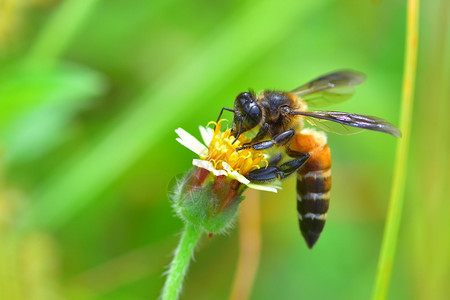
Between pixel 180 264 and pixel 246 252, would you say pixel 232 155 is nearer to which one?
pixel 180 264

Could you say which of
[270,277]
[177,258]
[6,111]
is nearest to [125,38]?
[6,111]

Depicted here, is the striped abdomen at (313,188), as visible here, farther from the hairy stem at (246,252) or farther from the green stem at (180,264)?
the hairy stem at (246,252)

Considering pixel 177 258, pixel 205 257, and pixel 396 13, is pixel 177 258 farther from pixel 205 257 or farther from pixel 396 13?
pixel 396 13

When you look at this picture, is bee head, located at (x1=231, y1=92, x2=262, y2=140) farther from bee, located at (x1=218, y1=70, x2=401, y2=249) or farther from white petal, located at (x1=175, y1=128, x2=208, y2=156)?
white petal, located at (x1=175, y1=128, x2=208, y2=156)

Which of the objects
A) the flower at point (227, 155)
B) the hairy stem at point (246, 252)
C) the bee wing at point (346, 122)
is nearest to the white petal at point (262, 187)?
the flower at point (227, 155)

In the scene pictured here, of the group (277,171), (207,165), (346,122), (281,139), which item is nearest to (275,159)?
(281,139)

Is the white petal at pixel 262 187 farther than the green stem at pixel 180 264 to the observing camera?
Yes
